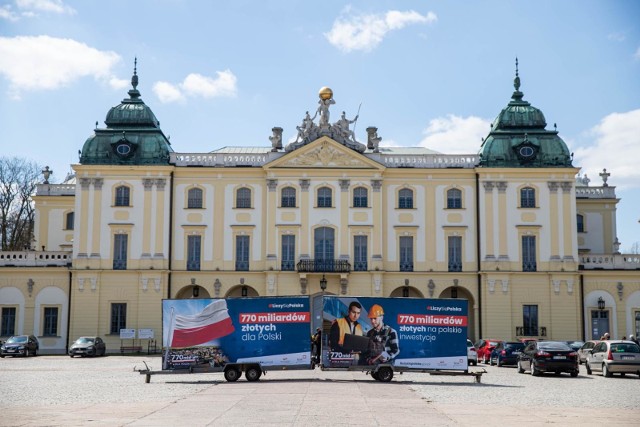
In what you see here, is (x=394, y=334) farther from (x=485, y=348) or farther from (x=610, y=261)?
(x=610, y=261)

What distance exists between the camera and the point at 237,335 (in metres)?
29.7

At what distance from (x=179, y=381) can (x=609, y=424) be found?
1579cm

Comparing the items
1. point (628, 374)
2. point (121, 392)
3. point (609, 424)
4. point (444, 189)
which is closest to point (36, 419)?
point (121, 392)

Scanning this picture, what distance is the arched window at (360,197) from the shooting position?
55438mm

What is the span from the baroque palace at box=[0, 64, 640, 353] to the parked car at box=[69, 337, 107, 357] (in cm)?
400

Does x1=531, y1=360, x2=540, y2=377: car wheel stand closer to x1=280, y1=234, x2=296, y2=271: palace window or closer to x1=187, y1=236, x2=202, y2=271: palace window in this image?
x1=280, y1=234, x2=296, y2=271: palace window

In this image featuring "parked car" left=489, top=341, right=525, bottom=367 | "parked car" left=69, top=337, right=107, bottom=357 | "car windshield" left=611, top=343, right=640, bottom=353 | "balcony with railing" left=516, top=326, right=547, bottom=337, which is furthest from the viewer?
"balcony with railing" left=516, top=326, right=547, bottom=337

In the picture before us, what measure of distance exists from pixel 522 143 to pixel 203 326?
3249cm

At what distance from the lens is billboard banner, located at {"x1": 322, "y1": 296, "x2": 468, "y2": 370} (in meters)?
29.9

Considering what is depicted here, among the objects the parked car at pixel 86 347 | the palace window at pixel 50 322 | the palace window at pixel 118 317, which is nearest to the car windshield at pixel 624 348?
the parked car at pixel 86 347

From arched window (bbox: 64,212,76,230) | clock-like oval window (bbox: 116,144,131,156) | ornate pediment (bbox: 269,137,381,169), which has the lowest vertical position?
arched window (bbox: 64,212,76,230)

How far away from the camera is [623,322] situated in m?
54.7

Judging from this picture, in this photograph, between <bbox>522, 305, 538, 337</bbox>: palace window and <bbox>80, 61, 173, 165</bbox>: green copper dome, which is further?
<bbox>80, 61, 173, 165</bbox>: green copper dome

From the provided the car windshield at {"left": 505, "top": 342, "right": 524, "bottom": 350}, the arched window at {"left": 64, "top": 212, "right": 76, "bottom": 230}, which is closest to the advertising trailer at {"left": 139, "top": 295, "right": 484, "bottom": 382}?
the car windshield at {"left": 505, "top": 342, "right": 524, "bottom": 350}
